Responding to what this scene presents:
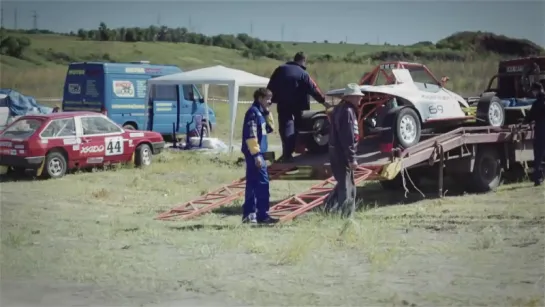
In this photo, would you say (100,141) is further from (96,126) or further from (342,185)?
(342,185)

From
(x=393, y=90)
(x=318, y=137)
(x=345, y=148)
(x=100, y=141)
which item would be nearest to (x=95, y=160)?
(x=100, y=141)

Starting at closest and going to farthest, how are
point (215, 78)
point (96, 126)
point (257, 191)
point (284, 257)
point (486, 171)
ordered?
point (284, 257)
point (257, 191)
point (486, 171)
point (96, 126)
point (215, 78)

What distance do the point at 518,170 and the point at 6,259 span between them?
10.4m

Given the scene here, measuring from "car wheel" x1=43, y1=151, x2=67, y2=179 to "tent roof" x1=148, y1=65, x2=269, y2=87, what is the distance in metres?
5.96

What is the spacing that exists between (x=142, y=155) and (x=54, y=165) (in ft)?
8.32

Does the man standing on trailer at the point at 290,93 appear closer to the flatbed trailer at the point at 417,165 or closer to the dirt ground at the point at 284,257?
the flatbed trailer at the point at 417,165

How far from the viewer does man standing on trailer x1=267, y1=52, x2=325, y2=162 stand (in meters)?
12.2

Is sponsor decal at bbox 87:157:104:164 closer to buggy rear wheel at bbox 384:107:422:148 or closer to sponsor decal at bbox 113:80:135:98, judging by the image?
sponsor decal at bbox 113:80:135:98

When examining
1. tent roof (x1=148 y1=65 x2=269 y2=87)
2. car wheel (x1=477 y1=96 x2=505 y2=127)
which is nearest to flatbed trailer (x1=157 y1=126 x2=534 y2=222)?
car wheel (x1=477 y1=96 x2=505 y2=127)

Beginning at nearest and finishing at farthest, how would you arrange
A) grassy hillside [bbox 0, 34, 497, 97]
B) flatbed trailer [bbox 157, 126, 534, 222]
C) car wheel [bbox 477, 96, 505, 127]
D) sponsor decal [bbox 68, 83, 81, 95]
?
flatbed trailer [bbox 157, 126, 534, 222] → car wheel [bbox 477, 96, 505, 127] → sponsor decal [bbox 68, 83, 81, 95] → grassy hillside [bbox 0, 34, 497, 97]

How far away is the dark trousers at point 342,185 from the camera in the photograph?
10484 millimetres

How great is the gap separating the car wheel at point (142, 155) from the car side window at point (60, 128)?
194 cm

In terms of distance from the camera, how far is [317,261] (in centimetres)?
800

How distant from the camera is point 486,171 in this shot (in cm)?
1362
